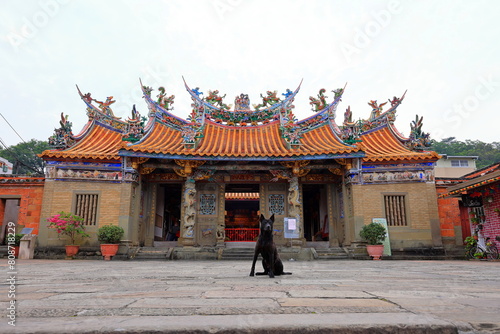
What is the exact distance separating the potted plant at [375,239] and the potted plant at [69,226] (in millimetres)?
9991

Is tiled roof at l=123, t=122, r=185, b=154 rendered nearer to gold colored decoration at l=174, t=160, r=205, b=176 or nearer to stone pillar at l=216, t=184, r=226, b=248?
gold colored decoration at l=174, t=160, r=205, b=176

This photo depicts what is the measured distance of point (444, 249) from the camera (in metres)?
12.4

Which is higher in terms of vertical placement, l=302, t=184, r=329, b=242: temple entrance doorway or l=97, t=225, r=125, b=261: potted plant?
l=302, t=184, r=329, b=242: temple entrance doorway

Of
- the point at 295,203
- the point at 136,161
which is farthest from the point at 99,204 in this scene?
the point at 295,203

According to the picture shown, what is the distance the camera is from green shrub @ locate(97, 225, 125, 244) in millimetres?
11367

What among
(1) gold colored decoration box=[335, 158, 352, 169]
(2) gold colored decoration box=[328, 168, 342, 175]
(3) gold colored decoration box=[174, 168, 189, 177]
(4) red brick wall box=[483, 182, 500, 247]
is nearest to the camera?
(4) red brick wall box=[483, 182, 500, 247]

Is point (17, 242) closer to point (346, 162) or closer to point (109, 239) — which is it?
point (109, 239)

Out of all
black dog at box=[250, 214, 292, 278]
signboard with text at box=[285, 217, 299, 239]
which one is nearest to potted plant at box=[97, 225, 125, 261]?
signboard with text at box=[285, 217, 299, 239]

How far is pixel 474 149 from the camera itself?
41.9 meters

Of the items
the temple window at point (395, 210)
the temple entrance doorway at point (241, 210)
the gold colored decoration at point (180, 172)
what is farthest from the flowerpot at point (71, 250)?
the temple window at point (395, 210)

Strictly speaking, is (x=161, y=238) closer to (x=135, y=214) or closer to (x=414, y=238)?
(x=135, y=214)

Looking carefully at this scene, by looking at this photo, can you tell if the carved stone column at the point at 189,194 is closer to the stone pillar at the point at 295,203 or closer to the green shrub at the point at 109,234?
the green shrub at the point at 109,234

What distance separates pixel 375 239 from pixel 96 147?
437 inches

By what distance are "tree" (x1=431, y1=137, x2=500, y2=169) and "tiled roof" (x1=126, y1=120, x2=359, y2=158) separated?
101ft
